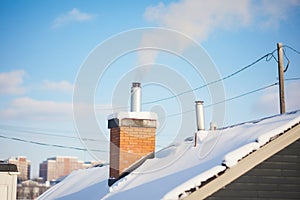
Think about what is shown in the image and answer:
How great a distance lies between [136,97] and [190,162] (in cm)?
361

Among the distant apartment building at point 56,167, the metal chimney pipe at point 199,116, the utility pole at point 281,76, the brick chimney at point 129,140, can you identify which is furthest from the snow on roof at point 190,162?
the distant apartment building at point 56,167

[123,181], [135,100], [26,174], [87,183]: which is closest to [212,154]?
[123,181]

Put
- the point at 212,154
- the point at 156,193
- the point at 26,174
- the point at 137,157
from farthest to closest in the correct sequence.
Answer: the point at 26,174
the point at 137,157
the point at 212,154
the point at 156,193

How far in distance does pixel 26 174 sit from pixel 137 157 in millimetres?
69270

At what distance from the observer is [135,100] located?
13273mm

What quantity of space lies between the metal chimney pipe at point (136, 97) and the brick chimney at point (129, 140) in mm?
281

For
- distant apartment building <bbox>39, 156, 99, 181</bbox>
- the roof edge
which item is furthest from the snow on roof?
distant apartment building <bbox>39, 156, 99, 181</bbox>

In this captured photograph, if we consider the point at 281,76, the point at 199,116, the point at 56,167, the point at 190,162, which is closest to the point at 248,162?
the point at 190,162

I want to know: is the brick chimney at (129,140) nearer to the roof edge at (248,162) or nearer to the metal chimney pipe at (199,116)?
the metal chimney pipe at (199,116)

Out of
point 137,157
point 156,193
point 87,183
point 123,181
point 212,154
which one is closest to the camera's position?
point 156,193

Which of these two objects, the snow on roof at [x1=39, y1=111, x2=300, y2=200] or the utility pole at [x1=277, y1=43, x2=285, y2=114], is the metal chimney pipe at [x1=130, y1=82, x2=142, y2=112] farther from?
the utility pole at [x1=277, y1=43, x2=285, y2=114]

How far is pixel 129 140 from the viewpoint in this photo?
494 inches

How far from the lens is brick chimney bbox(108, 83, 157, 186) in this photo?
1247 cm

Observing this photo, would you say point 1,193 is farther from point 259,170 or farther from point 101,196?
point 259,170
